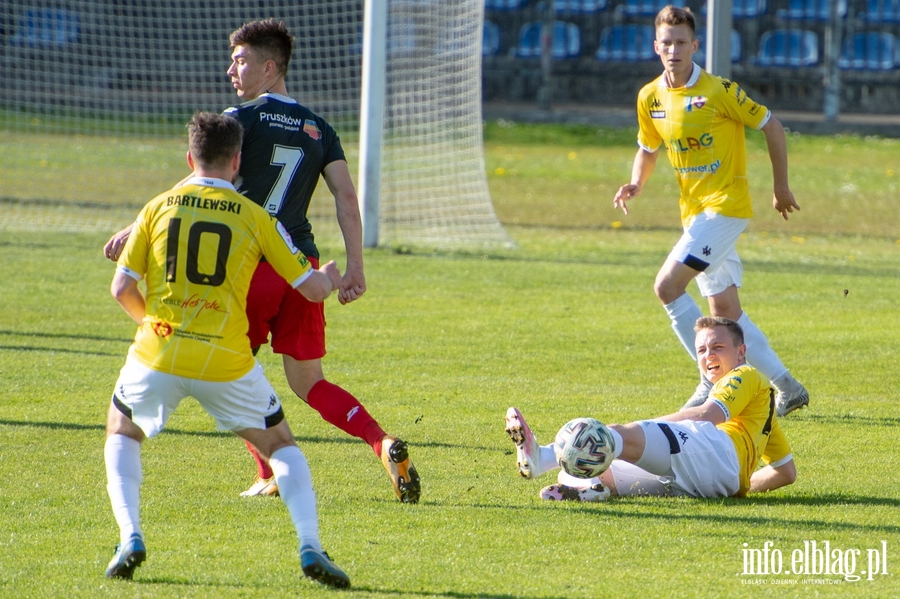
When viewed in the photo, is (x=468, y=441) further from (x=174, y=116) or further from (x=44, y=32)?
(x=174, y=116)

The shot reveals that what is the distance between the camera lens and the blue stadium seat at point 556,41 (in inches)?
1378

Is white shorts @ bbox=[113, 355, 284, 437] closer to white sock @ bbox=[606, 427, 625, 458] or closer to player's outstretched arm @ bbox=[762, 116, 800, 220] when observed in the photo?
white sock @ bbox=[606, 427, 625, 458]

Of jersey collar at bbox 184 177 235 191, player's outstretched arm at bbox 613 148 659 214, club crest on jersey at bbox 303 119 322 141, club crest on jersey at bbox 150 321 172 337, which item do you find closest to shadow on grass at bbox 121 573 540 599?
club crest on jersey at bbox 150 321 172 337

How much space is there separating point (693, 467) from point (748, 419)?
1.15ft

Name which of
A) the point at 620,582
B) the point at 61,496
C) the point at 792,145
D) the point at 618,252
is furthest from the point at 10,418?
the point at 792,145

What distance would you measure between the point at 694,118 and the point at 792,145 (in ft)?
74.9

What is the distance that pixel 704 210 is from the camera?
679 centimetres

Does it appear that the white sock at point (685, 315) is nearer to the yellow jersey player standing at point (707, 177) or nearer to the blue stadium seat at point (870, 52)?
the yellow jersey player standing at point (707, 177)

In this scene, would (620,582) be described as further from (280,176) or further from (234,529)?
(280,176)

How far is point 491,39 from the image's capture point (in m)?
35.2

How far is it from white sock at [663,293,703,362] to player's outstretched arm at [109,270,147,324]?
3.50 m

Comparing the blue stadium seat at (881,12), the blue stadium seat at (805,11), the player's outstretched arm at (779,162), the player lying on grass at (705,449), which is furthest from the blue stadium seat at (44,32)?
the blue stadium seat at (881,12)

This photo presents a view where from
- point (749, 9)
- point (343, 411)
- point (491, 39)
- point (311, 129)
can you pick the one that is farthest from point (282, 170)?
point (749, 9)

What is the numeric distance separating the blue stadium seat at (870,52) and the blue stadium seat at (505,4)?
9.52 metres
